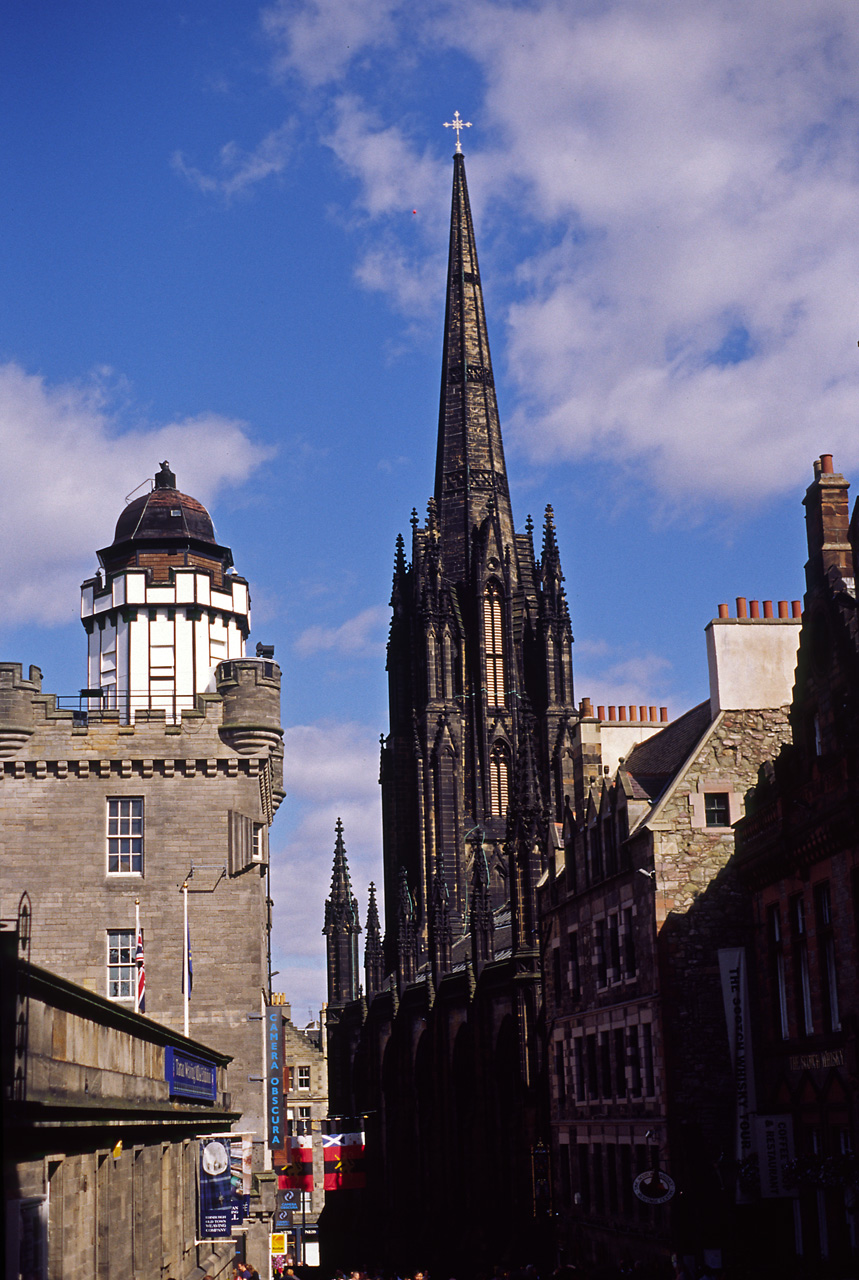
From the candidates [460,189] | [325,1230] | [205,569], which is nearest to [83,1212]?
[205,569]

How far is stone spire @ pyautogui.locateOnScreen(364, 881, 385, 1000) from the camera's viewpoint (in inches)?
3093

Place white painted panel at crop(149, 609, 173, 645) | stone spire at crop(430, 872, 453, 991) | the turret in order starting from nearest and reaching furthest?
the turret
white painted panel at crop(149, 609, 173, 645)
stone spire at crop(430, 872, 453, 991)

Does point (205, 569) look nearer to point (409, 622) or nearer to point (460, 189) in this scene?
point (409, 622)

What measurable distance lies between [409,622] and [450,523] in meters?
7.30

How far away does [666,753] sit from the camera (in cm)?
4344

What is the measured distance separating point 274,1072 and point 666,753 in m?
13.4

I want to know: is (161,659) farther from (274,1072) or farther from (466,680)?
(466,680)

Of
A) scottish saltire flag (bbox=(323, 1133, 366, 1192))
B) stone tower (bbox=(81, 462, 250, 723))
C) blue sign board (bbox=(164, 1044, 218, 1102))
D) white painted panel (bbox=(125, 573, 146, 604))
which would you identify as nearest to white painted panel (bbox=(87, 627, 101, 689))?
stone tower (bbox=(81, 462, 250, 723))

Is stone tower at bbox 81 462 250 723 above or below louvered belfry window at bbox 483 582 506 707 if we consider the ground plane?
below

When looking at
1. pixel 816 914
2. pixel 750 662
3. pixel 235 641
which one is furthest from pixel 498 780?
pixel 816 914

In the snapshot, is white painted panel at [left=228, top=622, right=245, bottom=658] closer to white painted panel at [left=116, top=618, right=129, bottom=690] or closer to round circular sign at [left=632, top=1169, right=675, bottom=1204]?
white painted panel at [left=116, top=618, right=129, bottom=690]

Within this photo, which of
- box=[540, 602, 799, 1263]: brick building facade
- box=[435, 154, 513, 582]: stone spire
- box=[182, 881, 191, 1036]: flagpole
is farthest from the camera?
box=[435, 154, 513, 582]: stone spire

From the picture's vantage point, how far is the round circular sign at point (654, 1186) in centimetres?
3325

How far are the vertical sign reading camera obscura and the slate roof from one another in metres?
11.2
